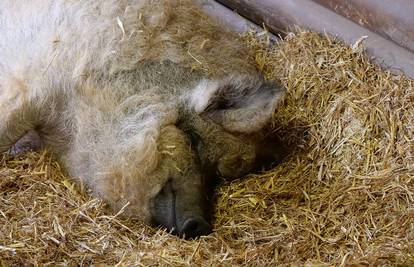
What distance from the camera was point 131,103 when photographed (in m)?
3.56

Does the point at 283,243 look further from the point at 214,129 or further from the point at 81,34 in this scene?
the point at 81,34

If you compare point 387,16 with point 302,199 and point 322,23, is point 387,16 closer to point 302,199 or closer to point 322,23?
point 322,23

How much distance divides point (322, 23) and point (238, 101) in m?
0.85

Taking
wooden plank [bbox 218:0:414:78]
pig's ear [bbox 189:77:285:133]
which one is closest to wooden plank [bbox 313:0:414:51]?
wooden plank [bbox 218:0:414:78]

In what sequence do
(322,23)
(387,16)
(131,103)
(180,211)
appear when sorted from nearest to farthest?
1. (180,211)
2. (131,103)
3. (387,16)
4. (322,23)

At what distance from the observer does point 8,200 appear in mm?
3418

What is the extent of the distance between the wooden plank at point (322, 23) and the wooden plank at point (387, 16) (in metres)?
0.04

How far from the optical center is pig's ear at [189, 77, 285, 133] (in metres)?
3.60

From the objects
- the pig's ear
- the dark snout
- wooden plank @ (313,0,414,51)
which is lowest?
the dark snout

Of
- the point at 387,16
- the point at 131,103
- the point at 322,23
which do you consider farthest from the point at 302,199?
the point at 322,23

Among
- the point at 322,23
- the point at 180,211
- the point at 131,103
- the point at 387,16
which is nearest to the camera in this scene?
the point at 180,211

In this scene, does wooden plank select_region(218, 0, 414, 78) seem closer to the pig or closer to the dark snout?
the pig

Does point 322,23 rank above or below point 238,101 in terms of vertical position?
above

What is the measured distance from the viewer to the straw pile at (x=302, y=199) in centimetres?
306
